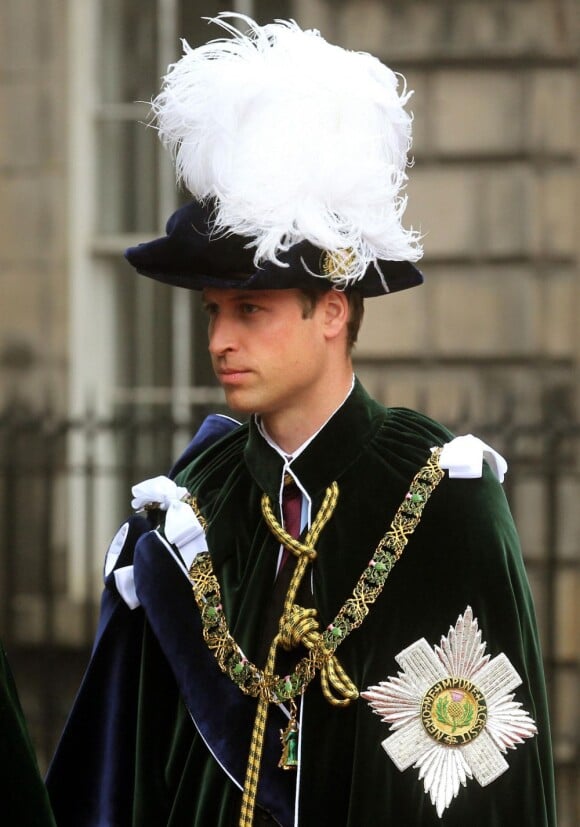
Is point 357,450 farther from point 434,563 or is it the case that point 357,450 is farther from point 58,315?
point 58,315

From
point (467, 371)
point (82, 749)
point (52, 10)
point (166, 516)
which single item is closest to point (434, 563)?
point (166, 516)

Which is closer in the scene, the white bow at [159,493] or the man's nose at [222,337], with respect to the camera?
the man's nose at [222,337]

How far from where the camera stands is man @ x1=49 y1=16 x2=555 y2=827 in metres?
2.70

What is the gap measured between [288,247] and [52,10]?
13.3 feet

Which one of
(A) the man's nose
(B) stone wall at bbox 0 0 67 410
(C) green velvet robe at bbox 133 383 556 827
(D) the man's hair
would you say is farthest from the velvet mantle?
(B) stone wall at bbox 0 0 67 410

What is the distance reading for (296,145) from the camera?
107 inches

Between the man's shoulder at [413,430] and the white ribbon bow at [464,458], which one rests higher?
the man's shoulder at [413,430]

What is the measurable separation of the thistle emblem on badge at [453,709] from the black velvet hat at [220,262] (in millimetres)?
638

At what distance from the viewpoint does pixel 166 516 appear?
2.96 metres

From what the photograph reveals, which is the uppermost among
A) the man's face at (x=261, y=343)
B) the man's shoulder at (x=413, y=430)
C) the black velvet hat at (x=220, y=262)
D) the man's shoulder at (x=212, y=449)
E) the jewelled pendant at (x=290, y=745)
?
the black velvet hat at (x=220, y=262)

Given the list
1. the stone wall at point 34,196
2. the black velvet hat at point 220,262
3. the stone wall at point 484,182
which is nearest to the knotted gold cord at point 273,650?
the black velvet hat at point 220,262

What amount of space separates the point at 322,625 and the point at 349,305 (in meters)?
0.58

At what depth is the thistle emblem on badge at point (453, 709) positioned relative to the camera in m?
2.69

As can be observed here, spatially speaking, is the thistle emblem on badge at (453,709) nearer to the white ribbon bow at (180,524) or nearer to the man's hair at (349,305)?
the white ribbon bow at (180,524)
